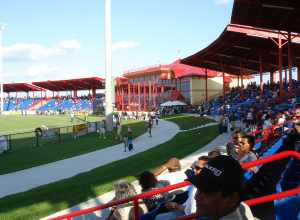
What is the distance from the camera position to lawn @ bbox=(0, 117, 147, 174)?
20.4 meters

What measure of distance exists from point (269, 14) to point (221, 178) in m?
21.5

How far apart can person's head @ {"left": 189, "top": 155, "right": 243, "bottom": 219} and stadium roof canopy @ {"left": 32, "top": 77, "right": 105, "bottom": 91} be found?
83060 millimetres

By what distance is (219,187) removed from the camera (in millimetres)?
2529

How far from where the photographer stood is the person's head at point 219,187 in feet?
8.30

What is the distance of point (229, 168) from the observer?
2568mm

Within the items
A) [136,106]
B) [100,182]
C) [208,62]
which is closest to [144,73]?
[136,106]

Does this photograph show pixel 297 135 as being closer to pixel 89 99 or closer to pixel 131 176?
pixel 131 176

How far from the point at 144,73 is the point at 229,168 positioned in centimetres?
9086

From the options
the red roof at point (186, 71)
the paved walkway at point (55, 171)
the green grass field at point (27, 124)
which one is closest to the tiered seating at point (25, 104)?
the red roof at point (186, 71)

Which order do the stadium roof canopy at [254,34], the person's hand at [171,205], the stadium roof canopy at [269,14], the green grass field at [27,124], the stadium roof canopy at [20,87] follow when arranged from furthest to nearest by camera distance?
the stadium roof canopy at [20,87] < the green grass field at [27,124] < the stadium roof canopy at [254,34] < the stadium roof canopy at [269,14] < the person's hand at [171,205]

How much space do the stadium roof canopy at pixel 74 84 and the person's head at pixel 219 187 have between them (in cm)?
8306

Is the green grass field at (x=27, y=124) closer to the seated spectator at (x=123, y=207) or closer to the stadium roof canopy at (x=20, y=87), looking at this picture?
the seated spectator at (x=123, y=207)

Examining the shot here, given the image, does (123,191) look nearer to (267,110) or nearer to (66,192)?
(66,192)

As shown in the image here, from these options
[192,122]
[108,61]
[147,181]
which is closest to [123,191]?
[147,181]
